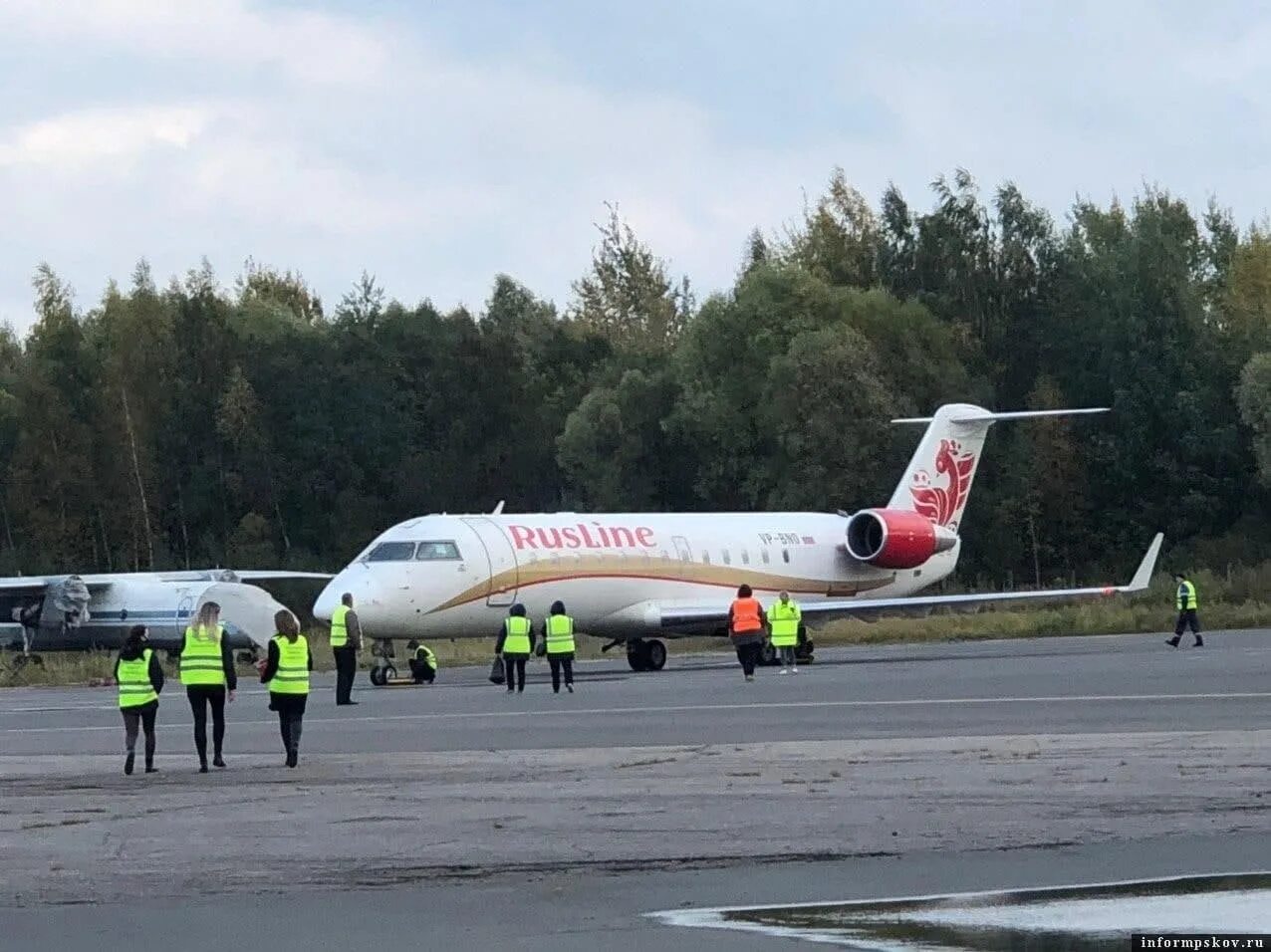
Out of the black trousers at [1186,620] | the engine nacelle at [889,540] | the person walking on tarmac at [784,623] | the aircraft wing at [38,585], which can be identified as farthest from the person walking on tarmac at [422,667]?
the aircraft wing at [38,585]

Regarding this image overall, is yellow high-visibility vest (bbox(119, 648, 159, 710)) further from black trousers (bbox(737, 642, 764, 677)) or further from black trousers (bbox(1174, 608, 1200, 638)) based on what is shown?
black trousers (bbox(1174, 608, 1200, 638))

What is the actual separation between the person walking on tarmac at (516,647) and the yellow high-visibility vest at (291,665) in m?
12.6

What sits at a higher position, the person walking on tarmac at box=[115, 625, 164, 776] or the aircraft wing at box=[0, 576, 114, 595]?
the aircraft wing at box=[0, 576, 114, 595]

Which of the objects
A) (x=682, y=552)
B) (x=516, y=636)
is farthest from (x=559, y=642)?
(x=682, y=552)

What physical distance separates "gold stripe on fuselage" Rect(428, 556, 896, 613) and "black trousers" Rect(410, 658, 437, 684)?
3.56 feet

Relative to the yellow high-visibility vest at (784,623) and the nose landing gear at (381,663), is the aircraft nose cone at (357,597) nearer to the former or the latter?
the nose landing gear at (381,663)

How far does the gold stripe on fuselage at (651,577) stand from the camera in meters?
37.7

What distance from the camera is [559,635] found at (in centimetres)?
3262

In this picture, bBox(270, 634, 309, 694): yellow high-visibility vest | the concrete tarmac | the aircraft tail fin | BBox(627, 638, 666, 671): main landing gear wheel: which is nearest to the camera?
the concrete tarmac

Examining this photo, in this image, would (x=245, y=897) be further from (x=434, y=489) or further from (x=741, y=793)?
(x=434, y=489)

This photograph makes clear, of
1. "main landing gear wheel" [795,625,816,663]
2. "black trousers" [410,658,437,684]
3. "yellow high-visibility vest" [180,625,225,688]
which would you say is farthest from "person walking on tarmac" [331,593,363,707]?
"yellow high-visibility vest" [180,625,225,688]

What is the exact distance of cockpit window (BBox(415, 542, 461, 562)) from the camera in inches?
1463

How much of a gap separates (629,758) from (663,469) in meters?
57.8

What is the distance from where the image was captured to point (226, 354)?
87.3 meters
